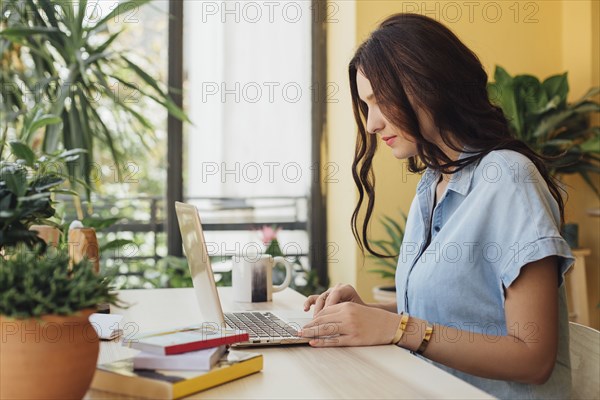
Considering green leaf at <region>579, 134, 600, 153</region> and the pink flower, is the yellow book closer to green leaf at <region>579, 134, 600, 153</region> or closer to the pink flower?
the pink flower

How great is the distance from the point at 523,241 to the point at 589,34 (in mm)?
→ 2463

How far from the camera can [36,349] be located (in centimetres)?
83

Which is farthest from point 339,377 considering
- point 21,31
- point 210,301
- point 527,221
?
point 21,31

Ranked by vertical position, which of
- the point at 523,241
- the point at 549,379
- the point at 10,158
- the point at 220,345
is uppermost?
the point at 10,158

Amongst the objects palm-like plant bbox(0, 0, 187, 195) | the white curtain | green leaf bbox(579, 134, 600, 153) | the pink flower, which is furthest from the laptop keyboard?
green leaf bbox(579, 134, 600, 153)

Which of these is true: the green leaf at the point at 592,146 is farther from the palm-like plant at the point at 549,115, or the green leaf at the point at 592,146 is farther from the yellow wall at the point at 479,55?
the yellow wall at the point at 479,55

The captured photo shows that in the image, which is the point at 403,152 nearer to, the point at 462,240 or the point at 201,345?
the point at 462,240

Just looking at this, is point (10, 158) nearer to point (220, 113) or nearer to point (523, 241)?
point (220, 113)

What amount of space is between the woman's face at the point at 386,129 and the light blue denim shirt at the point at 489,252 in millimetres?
127

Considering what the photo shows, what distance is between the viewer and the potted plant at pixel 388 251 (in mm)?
3049

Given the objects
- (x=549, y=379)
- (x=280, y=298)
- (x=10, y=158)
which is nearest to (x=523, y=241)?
(x=549, y=379)

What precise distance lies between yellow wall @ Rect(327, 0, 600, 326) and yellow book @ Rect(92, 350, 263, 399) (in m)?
2.28

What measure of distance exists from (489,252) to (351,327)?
0.31 metres

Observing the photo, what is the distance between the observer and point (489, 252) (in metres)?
1.34
